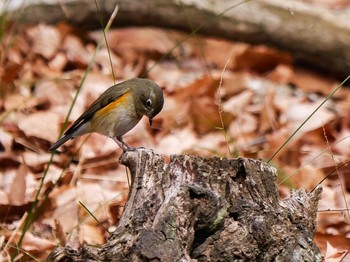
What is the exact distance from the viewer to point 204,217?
3.01 m

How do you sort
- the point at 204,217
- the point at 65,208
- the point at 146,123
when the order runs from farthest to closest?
1. the point at 146,123
2. the point at 65,208
3. the point at 204,217

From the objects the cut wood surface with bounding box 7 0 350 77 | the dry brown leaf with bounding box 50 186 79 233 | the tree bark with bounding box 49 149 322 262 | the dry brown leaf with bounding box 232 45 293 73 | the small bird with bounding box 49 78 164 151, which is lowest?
the tree bark with bounding box 49 149 322 262

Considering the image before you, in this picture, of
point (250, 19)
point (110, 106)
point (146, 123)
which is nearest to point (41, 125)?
point (146, 123)

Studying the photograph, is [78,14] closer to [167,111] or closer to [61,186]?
[167,111]

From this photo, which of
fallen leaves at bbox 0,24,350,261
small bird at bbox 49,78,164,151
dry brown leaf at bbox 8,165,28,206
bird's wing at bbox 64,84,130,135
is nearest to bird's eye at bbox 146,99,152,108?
small bird at bbox 49,78,164,151

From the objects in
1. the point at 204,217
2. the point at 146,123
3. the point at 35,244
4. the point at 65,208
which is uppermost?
the point at 146,123

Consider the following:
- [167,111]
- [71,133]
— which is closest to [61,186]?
[71,133]

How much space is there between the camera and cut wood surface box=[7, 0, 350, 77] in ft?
24.8

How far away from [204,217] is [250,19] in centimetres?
496

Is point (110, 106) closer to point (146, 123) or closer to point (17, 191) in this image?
point (17, 191)

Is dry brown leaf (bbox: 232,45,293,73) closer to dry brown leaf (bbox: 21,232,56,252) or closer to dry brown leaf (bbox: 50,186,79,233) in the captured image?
dry brown leaf (bbox: 50,186,79,233)

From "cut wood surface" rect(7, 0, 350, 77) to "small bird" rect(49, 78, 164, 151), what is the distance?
Answer: 9.43ft

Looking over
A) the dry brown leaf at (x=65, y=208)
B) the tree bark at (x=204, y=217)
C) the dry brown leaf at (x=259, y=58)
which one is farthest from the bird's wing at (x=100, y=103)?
the dry brown leaf at (x=259, y=58)

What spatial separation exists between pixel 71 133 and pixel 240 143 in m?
1.95
